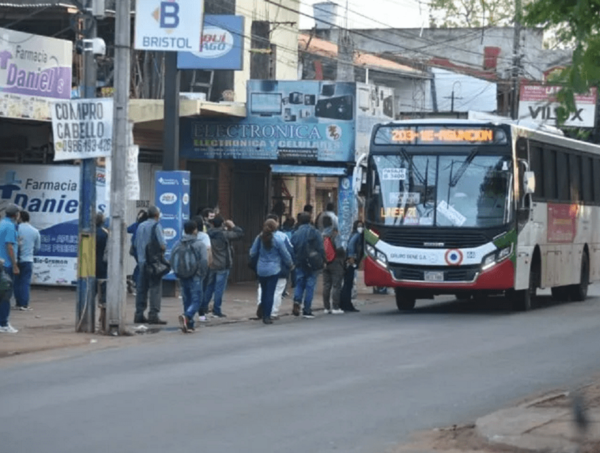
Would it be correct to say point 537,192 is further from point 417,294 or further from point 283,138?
point 283,138

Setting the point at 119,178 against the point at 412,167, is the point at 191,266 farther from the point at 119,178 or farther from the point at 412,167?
the point at 412,167

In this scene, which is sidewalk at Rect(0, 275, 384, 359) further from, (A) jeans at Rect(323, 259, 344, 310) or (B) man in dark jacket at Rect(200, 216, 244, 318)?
(A) jeans at Rect(323, 259, 344, 310)

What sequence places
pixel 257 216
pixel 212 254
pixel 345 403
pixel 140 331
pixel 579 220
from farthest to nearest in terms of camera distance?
pixel 257 216 < pixel 579 220 < pixel 212 254 < pixel 140 331 < pixel 345 403

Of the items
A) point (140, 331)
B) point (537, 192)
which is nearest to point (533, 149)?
point (537, 192)

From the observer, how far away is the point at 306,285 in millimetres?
23781


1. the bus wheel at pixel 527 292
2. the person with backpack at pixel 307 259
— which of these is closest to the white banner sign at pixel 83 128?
the person with backpack at pixel 307 259

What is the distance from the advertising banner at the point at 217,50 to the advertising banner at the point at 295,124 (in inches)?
53.6

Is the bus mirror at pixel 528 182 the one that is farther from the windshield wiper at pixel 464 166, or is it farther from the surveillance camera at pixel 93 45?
the surveillance camera at pixel 93 45

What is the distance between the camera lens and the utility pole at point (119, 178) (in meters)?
18.8

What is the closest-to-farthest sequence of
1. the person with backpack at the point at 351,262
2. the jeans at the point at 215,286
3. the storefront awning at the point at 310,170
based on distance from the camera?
the jeans at the point at 215,286, the person with backpack at the point at 351,262, the storefront awning at the point at 310,170

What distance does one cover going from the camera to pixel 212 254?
2244 cm

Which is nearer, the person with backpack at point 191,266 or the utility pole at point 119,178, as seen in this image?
the utility pole at point 119,178

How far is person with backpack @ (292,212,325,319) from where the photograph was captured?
23.5m

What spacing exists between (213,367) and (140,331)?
486 centimetres
